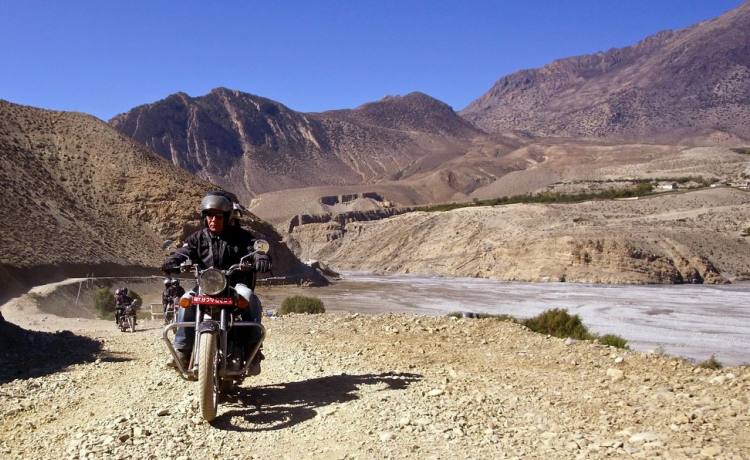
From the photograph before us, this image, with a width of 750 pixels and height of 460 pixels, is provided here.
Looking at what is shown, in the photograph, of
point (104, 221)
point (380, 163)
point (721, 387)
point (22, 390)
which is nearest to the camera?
point (721, 387)

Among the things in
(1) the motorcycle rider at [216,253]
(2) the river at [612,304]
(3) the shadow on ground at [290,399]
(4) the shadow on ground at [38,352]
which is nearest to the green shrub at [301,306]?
(4) the shadow on ground at [38,352]

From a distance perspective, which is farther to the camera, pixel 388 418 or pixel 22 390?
pixel 22 390

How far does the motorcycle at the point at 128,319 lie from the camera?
1716 cm

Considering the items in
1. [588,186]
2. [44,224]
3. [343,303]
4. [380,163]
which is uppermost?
[380,163]

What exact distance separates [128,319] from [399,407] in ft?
42.0

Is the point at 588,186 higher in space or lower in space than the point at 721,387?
higher

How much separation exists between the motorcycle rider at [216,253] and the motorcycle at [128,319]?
37.8 feet

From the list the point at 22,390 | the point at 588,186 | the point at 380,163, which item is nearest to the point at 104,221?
the point at 22,390

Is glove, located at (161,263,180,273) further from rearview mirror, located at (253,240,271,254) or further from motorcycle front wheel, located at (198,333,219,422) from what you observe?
motorcycle front wheel, located at (198,333,219,422)

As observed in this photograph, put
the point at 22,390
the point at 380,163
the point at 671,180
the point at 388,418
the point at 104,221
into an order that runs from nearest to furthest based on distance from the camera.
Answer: the point at 388,418 → the point at 22,390 → the point at 104,221 → the point at 671,180 → the point at 380,163

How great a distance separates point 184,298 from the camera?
240 inches

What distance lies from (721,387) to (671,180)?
91.6 m

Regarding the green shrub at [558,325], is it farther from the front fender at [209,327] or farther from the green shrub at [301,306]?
the front fender at [209,327]

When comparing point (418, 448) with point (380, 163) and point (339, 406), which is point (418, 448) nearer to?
point (339, 406)
